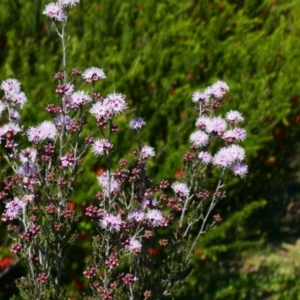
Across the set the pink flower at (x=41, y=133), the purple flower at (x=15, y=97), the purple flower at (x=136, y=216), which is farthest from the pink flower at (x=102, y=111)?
the purple flower at (x=136, y=216)

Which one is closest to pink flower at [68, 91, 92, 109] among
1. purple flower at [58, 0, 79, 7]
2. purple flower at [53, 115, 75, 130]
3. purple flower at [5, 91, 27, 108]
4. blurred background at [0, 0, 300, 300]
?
purple flower at [53, 115, 75, 130]

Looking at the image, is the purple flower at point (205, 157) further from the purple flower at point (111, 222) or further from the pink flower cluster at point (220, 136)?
the purple flower at point (111, 222)

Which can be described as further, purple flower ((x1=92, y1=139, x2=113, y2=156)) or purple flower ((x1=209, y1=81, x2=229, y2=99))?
purple flower ((x1=209, y1=81, x2=229, y2=99))

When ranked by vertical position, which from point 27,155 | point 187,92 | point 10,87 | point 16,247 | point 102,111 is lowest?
point 16,247

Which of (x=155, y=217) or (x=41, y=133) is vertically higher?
(x=41, y=133)

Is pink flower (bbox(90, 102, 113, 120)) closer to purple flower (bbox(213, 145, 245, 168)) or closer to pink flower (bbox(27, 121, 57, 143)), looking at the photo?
pink flower (bbox(27, 121, 57, 143))

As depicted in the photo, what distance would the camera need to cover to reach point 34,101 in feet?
11.5

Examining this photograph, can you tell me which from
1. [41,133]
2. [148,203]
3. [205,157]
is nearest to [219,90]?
[205,157]

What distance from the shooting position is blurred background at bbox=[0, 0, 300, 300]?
11.7 ft

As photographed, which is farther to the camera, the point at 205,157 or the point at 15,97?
the point at 205,157

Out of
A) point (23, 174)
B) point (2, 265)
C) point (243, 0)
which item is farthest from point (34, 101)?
point (243, 0)

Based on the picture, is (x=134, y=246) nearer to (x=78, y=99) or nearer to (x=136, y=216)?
(x=136, y=216)

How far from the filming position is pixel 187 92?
3.91 metres

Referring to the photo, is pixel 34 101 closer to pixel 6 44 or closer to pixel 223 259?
pixel 6 44
